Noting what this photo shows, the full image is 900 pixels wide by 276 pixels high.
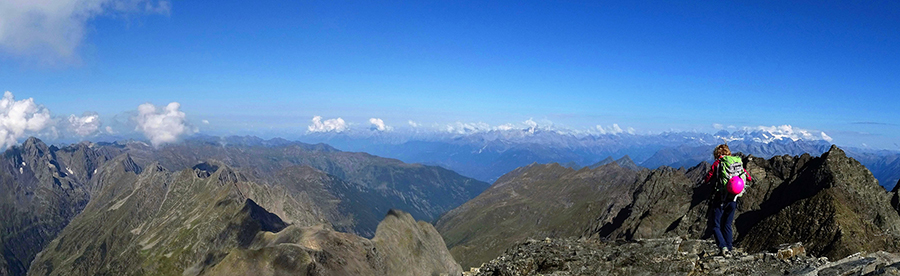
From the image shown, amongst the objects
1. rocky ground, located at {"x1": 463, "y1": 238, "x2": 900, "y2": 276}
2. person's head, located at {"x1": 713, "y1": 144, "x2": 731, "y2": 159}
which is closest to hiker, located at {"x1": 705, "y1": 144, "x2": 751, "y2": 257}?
person's head, located at {"x1": 713, "y1": 144, "x2": 731, "y2": 159}

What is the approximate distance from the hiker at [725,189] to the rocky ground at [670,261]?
1280mm

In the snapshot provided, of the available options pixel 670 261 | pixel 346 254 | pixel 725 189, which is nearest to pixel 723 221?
pixel 725 189

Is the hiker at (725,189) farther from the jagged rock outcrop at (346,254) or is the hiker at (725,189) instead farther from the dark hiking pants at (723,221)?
the jagged rock outcrop at (346,254)

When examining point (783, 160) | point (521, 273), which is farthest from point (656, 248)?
point (783, 160)

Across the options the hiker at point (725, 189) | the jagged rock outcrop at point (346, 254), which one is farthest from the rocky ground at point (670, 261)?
the jagged rock outcrop at point (346, 254)

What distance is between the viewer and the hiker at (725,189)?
21.6 meters

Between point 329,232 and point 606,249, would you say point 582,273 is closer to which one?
point 606,249

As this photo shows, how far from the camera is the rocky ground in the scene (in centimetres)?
2261

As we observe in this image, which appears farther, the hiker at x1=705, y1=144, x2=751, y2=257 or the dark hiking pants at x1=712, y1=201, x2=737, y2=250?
the dark hiking pants at x1=712, y1=201, x2=737, y2=250

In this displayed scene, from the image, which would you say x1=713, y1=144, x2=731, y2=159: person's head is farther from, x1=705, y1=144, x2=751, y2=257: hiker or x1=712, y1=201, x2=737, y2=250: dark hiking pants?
x1=712, y1=201, x2=737, y2=250: dark hiking pants

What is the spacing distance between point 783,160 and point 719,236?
129m

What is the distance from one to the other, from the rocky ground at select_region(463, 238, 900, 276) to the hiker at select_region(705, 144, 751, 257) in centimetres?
128

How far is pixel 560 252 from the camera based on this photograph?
31922mm

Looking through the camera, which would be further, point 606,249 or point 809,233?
point 809,233
